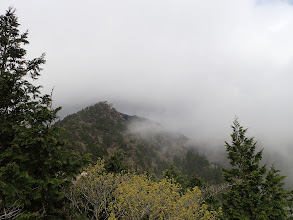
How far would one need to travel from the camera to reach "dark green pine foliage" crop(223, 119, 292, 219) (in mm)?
18141

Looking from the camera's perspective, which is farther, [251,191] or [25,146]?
[251,191]

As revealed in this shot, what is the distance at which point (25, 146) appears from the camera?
11.8 m

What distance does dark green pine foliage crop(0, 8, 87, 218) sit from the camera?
1020 centimetres

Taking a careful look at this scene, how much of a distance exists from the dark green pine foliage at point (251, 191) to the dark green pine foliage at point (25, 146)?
49.6 ft

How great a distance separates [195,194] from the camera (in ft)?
50.3

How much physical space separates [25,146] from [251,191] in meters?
19.8

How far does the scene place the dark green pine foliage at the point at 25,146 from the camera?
10.2 meters

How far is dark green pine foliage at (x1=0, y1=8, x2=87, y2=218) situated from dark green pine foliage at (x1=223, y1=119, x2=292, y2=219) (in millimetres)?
15132

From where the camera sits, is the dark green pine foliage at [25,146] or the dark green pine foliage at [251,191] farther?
the dark green pine foliage at [251,191]

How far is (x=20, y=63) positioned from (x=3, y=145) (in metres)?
5.69

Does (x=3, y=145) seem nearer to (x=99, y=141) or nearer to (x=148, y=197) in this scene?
(x=148, y=197)

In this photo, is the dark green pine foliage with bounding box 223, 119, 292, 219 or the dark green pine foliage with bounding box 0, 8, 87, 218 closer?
the dark green pine foliage with bounding box 0, 8, 87, 218

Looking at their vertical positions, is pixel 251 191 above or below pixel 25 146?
below

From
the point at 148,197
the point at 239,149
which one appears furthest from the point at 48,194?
the point at 239,149
